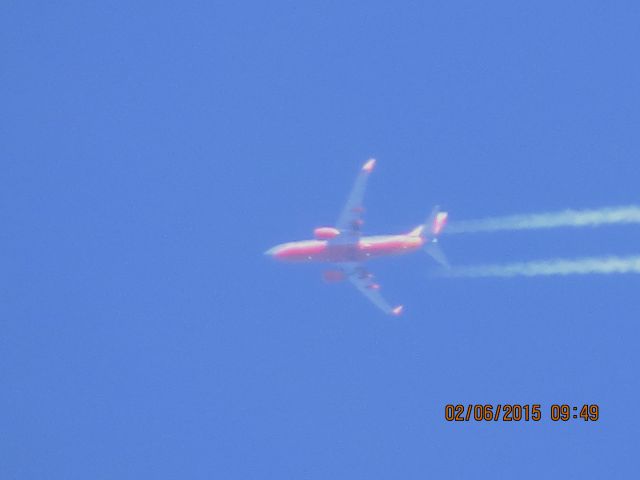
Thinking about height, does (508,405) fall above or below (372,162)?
below

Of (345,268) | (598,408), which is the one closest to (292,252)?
(345,268)

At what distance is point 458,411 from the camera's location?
6938 centimetres

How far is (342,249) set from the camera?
2985 inches

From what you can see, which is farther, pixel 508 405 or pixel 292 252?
pixel 292 252

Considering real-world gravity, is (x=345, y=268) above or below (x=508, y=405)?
above

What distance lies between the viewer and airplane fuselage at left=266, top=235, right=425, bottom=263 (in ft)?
248

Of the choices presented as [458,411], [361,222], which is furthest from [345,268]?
[458,411]

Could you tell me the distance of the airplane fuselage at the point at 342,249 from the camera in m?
75.6

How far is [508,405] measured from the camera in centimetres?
6931

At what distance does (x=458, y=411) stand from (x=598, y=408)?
6558 mm

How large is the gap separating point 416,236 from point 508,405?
11.4 meters

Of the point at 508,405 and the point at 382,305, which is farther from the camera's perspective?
the point at 382,305

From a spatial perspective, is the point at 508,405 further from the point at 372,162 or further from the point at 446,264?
the point at 372,162

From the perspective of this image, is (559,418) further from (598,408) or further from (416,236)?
(416,236)
